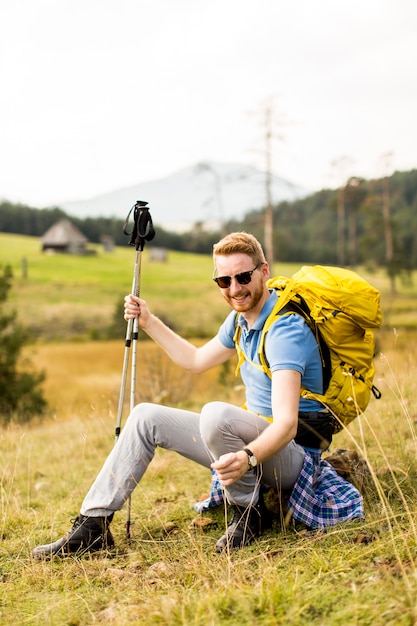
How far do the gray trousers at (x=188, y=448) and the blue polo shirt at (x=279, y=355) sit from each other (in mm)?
220

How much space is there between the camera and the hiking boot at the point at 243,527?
3.52 meters

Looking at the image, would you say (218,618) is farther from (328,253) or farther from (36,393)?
(328,253)

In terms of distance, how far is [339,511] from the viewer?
11.7 feet

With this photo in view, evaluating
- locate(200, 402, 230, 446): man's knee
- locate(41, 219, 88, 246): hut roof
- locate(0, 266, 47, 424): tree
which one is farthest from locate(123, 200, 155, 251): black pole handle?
locate(41, 219, 88, 246): hut roof

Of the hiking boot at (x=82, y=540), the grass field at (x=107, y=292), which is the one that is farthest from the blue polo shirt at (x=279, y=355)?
the grass field at (x=107, y=292)

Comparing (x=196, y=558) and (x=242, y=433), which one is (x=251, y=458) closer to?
(x=242, y=433)

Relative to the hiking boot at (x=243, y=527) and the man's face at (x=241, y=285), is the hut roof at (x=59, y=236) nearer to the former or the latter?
the man's face at (x=241, y=285)

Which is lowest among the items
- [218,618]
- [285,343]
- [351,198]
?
[218,618]

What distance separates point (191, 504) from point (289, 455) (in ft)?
4.04

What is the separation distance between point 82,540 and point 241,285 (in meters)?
1.72

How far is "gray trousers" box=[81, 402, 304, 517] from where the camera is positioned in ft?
11.2

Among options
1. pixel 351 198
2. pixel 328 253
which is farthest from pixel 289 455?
pixel 328 253

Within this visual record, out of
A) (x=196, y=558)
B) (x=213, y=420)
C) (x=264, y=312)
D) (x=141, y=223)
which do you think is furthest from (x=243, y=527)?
(x=141, y=223)

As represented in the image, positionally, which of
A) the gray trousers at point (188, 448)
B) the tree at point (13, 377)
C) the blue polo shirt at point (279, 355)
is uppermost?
the blue polo shirt at point (279, 355)
